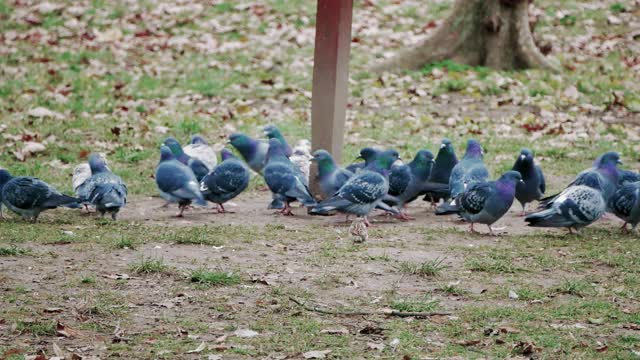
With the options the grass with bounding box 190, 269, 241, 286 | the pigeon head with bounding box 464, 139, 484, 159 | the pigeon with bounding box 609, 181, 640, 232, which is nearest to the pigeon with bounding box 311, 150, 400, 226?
the pigeon head with bounding box 464, 139, 484, 159

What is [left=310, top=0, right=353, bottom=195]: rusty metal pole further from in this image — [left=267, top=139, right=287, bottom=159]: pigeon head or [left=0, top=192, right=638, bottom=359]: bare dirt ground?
[left=0, top=192, right=638, bottom=359]: bare dirt ground

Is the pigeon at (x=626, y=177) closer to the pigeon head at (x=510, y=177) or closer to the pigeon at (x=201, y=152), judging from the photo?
the pigeon head at (x=510, y=177)

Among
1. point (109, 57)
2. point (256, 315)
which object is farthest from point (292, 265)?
point (109, 57)

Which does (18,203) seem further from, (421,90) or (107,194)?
(421,90)

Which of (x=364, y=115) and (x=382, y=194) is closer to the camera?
(x=382, y=194)

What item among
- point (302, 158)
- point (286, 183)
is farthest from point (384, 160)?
point (302, 158)

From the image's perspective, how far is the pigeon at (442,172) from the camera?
1015 centimetres

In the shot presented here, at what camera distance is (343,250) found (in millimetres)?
8242

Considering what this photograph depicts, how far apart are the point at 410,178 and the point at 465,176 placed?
0.57 metres

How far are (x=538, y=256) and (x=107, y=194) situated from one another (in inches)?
154

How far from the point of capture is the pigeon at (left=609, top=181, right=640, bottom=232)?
352 inches

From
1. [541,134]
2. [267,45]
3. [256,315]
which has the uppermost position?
[267,45]

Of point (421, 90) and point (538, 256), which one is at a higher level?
point (421, 90)

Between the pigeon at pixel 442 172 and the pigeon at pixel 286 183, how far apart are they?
131 cm
